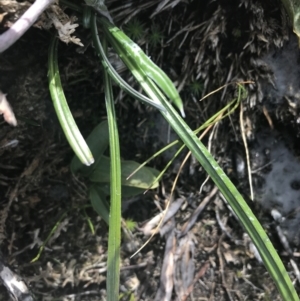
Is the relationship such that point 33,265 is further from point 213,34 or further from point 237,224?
point 213,34

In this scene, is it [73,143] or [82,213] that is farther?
[82,213]

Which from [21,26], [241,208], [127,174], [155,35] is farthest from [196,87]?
[21,26]

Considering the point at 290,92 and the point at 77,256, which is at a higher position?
the point at 290,92

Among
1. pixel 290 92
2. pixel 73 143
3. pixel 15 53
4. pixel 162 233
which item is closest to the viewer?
pixel 73 143

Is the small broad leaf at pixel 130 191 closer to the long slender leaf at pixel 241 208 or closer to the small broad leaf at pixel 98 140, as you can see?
the small broad leaf at pixel 98 140

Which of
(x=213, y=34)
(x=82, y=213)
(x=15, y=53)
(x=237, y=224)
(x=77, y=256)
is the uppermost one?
(x=15, y=53)

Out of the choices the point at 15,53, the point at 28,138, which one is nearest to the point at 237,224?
the point at 28,138

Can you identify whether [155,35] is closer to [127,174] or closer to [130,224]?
[127,174]

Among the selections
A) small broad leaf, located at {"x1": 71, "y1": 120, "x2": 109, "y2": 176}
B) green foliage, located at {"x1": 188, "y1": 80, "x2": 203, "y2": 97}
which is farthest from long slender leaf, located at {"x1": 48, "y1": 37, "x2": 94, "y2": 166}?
green foliage, located at {"x1": 188, "y1": 80, "x2": 203, "y2": 97}
